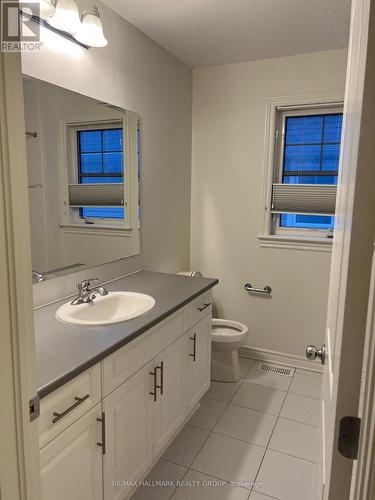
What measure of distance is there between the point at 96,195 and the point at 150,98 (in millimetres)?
881

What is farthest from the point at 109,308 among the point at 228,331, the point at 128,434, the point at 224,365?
the point at 228,331

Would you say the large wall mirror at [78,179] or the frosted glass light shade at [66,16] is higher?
the frosted glass light shade at [66,16]

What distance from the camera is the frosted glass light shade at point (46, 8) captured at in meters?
1.63

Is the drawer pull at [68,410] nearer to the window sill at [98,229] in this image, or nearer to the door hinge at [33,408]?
the door hinge at [33,408]

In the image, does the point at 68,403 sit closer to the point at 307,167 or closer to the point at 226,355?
the point at 226,355

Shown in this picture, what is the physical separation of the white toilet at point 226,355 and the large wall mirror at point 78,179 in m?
0.99

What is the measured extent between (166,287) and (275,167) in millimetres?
1522

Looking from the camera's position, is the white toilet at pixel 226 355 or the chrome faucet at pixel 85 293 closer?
the chrome faucet at pixel 85 293

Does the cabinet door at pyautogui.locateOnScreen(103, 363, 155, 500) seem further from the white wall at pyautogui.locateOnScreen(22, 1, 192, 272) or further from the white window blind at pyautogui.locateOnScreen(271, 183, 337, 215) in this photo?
the white window blind at pyautogui.locateOnScreen(271, 183, 337, 215)

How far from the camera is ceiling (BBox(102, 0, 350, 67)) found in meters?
2.10

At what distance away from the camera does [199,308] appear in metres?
2.29

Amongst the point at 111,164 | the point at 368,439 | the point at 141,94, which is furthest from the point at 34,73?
the point at 368,439

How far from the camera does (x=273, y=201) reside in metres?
3.08

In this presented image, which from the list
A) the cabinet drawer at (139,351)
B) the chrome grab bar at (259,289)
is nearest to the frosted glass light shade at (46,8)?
the cabinet drawer at (139,351)
